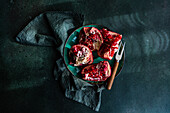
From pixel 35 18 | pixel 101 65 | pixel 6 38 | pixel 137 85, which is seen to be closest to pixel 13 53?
pixel 6 38

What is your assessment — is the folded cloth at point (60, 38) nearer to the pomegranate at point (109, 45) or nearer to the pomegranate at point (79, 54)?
the pomegranate at point (79, 54)

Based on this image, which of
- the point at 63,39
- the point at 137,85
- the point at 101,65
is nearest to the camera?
the point at 101,65

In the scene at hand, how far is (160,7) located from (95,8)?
779 millimetres

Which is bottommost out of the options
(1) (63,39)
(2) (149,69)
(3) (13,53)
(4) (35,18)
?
(2) (149,69)

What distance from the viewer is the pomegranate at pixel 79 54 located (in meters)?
1.47

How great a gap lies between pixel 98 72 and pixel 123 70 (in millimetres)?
368

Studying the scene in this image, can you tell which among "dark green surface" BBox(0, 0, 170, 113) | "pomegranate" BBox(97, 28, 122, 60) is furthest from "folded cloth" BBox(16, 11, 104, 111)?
"pomegranate" BBox(97, 28, 122, 60)

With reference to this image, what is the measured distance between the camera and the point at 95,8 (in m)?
1.70

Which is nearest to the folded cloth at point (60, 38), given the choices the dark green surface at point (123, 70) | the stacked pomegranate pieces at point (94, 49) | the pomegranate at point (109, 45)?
the dark green surface at point (123, 70)

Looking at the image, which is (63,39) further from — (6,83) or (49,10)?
(6,83)

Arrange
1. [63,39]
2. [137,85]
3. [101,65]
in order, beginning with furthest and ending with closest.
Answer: [137,85]
[63,39]
[101,65]

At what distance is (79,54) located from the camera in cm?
147

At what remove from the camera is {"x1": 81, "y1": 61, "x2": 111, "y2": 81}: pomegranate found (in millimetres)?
1500

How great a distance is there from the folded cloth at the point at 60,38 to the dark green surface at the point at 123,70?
7 cm
